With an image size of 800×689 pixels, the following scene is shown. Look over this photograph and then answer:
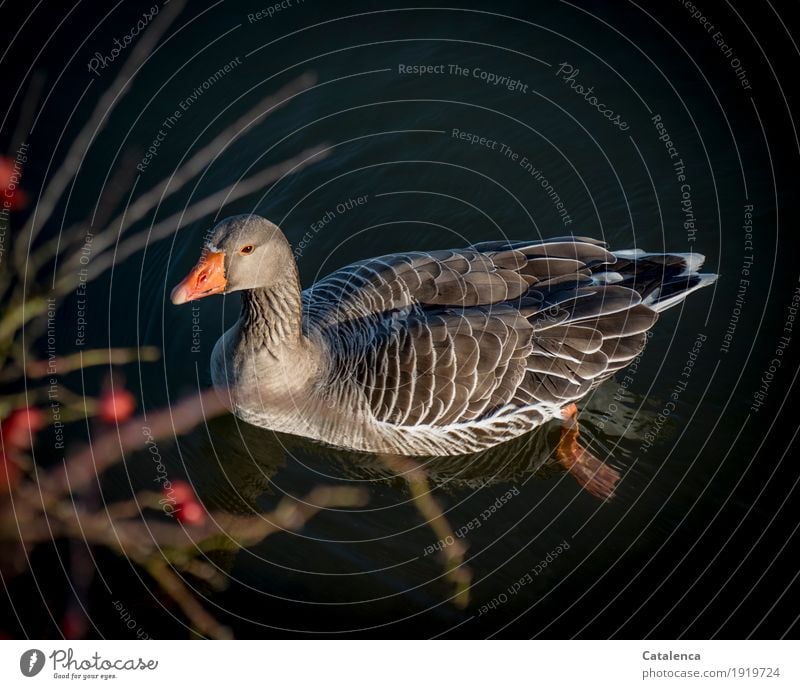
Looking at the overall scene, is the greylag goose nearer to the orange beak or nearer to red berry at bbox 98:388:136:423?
the orange beak

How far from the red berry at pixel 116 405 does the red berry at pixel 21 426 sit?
59 centimetres

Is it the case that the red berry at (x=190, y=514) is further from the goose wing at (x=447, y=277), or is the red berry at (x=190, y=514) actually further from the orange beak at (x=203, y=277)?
the orange beak at (x=203, y=277)

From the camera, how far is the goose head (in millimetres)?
7887

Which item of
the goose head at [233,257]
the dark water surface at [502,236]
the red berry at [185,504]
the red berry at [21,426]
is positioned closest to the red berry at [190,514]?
the red berry at [185,504]

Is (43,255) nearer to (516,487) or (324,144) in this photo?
(324,144)

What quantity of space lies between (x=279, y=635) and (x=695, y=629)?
146 inches

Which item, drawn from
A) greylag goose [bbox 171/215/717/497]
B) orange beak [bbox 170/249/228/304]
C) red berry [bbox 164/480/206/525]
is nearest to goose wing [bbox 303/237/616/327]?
greylag goose [bbox 171/215/717/497]

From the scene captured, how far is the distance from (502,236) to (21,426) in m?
5.53

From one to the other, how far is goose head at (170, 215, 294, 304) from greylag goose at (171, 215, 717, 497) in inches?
1.7

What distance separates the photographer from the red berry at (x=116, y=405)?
9.62 metres

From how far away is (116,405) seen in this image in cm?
972

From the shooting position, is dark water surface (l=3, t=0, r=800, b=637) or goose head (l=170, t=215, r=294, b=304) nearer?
goose head (l=170, t=215, r=294, b=304)

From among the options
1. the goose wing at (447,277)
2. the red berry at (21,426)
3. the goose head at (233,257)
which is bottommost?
the red berry at (21,426)

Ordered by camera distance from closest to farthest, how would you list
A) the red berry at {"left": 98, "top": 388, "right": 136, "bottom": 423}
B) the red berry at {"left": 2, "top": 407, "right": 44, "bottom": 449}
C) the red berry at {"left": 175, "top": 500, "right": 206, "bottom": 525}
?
the red berry at {"left": 2, "top": 407, "right": 44, "bottom": 449} < the red berry at {"left": 175, "top": 500, "right": 206, "bottom": 525} < the red berry at {"left": 98, "top": 388, "right": 136, "bottom": 423}
